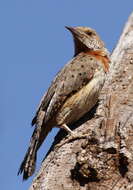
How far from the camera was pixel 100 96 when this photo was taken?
620 centimetres

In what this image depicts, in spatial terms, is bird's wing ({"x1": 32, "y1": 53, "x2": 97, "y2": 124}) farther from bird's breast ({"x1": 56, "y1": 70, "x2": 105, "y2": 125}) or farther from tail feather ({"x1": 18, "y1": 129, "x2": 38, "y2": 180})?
tail feather ({"x1": 18, "y1": 129, "x2": 38, "y2": 180})

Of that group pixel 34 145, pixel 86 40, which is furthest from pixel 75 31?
pixel 34 145

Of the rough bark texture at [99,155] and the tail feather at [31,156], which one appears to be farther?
the tail feather at [31,156]

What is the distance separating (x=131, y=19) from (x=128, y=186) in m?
3.56

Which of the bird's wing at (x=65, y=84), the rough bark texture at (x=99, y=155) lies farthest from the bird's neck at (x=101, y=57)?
the rough bark texture at (x=99, y=155)

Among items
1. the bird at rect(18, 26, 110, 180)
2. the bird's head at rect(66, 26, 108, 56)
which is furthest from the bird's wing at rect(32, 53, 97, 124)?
the bird's head at rect(66, 26, 108, 56)

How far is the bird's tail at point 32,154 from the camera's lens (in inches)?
225

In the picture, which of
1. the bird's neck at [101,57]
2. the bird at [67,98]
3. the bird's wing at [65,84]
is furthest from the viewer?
the bird's neck at [101,57]

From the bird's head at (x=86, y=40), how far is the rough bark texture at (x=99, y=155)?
5.40 feet

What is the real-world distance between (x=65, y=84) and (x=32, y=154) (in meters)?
1.02

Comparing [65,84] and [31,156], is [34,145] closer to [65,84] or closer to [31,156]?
[31,156]

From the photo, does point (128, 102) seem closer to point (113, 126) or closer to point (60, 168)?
point (113, 126)

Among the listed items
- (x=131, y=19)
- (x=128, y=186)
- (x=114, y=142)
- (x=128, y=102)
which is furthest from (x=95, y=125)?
(x=131, y=19)

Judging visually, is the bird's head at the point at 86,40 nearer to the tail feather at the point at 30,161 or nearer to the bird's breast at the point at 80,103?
the bird's breast at the point at 80,103
